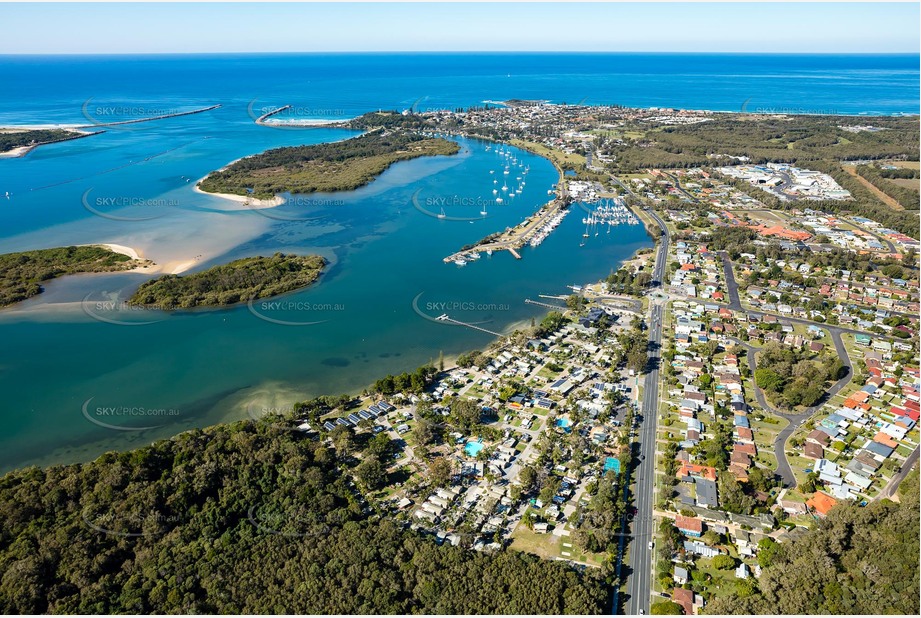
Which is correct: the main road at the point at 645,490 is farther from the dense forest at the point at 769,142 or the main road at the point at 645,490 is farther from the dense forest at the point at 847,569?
the dense forest at the point at 769,142

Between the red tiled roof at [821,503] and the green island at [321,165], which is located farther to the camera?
the green island at [321,165]

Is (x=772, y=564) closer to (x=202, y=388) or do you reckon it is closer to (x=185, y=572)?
(x=185, y=572)

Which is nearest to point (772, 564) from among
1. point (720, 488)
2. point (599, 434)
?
point (720, 488)

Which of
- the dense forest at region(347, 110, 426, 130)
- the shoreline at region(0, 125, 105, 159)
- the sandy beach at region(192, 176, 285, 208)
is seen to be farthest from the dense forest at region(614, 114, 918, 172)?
the shoreline at region(0, 125, 105, 159)

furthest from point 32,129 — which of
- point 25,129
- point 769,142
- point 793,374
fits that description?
point 769,142

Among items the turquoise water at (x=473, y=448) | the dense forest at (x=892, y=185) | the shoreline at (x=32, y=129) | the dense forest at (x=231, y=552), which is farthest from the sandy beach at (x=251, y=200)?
the dense forest at (x=892, y=185)
